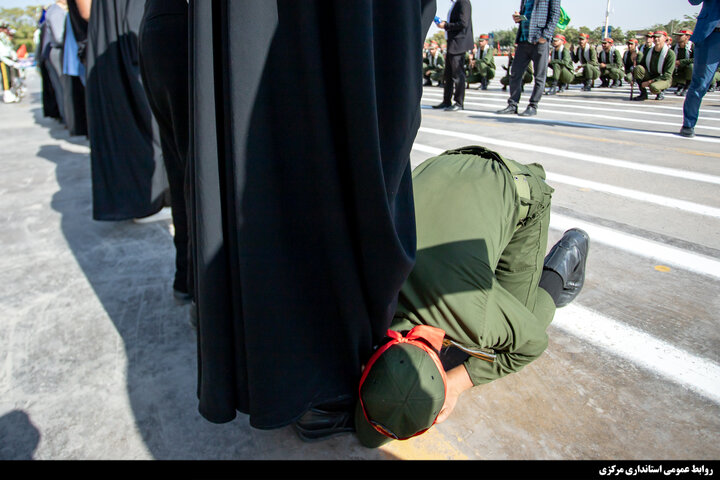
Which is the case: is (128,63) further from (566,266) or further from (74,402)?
(566,266)

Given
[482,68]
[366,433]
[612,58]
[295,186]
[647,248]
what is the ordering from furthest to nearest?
[612,58], [482,68], [647,248], [366,433], [295,186]

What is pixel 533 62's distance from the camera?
29.3ft

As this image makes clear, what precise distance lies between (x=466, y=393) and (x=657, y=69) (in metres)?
13.1

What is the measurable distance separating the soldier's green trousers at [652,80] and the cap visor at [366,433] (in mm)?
12922

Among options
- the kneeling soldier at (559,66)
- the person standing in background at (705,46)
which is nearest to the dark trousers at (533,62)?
the person standing in background at (705,46)

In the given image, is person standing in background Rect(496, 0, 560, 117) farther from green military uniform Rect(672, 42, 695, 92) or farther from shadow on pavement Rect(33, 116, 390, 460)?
shadow on pavement Rect(33, 116, 390, 460)

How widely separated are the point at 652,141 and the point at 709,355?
5430mm

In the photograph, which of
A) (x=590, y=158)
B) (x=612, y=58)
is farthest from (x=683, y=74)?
(x=590, y=158)

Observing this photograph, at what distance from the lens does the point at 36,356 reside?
235cm

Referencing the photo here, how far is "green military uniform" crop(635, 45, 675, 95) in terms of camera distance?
11.9 m

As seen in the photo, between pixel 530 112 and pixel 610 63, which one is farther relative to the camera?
pixel 610 63

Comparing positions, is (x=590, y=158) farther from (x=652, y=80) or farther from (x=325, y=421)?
(x=652, y=80)

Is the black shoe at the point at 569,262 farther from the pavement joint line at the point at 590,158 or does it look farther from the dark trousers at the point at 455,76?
the dark trousers at the point at 455,76

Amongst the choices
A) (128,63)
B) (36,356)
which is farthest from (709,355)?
(128,63)
